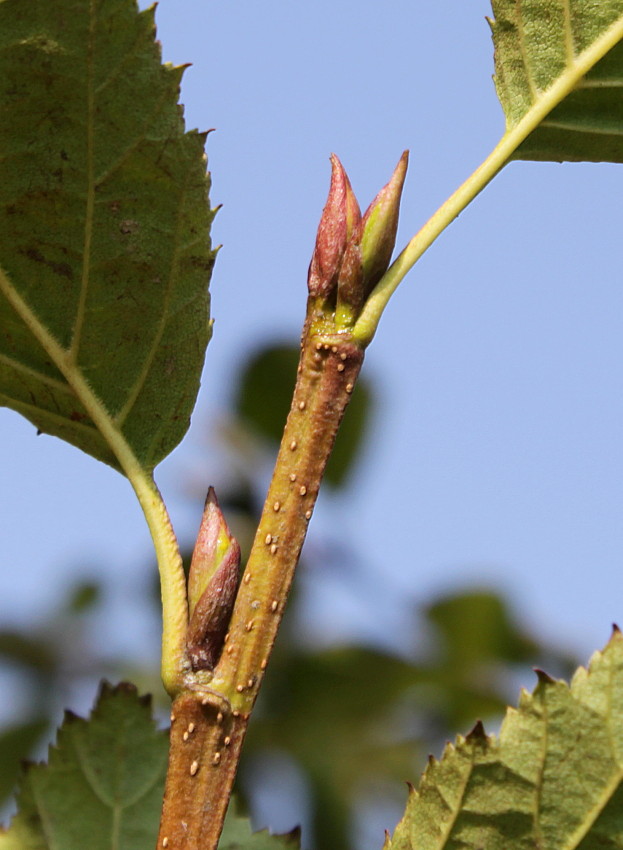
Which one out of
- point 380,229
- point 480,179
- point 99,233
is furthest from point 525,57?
point 99,233

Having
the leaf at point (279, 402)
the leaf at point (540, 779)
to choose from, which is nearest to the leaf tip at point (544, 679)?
the leaf at point (540, 779)

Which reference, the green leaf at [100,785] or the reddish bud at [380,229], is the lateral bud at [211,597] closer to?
the reddish bud at [380,229]

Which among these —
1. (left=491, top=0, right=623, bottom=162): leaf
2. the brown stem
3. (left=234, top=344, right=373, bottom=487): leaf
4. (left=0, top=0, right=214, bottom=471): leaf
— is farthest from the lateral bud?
(left=234, top=344, right=373, bottom=487): leaf

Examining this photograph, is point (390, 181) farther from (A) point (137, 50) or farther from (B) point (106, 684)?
(B) point (106, 684)

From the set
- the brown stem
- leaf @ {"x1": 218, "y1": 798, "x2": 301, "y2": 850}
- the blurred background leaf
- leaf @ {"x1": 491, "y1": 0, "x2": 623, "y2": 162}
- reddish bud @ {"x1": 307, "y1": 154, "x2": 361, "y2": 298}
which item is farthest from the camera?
the blurred background leaf

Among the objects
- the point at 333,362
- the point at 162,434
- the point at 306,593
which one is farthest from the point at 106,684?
the point at 306,593

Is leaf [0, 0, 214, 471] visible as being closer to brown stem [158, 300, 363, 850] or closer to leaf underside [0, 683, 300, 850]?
brown stem [158, 300, 363, 850]

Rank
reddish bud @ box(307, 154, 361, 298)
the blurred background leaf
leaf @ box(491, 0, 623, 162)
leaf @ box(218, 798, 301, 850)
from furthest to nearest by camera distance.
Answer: the blurred background leaf
leaf @ box(218, 798, 301, 850)
leaf @ box(491, 0, 623, 162)
reddish bud @ box(307, 154, 361, 298)

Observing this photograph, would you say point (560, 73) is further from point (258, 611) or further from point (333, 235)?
point (258, 611)
